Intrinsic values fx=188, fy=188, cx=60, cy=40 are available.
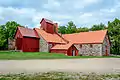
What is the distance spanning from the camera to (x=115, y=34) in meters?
59.6

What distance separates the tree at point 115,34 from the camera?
5851 centimetres

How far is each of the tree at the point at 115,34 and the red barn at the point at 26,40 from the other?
961 inches

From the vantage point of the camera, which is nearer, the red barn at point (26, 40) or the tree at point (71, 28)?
the red barn at point (26, 40)

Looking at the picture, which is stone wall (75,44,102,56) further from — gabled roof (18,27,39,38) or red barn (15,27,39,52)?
gabled roof (18,27,39,38)

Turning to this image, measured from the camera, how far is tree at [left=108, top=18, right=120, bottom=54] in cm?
5851

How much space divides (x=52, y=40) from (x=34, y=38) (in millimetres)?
4974

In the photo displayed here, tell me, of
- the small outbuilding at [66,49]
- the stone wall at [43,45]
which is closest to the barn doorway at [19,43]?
the stone wall at [43,45]

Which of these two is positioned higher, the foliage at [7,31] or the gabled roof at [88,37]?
the foliage at [7,31]

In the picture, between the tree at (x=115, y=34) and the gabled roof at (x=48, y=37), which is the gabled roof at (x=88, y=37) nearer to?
the gabled roof at (x=48, y=37)

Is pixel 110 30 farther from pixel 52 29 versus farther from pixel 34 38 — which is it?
pixel 34 38

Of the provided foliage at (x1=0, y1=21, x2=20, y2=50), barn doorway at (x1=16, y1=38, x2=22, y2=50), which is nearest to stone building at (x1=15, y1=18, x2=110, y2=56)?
barn doorway at (x1=16, y1=38, x2=22, y2=50)

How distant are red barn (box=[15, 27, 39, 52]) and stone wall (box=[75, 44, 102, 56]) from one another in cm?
1224

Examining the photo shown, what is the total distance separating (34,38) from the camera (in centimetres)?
5047

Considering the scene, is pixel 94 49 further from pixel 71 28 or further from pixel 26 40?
pixel 71 28
